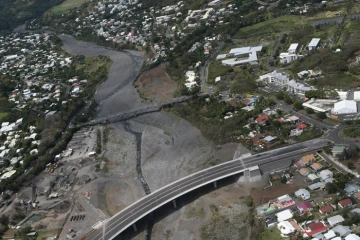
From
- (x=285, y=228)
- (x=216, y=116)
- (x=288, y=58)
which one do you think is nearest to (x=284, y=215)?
(x=285, y=228)

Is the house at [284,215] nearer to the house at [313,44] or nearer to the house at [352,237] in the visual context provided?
the house at [352,237]

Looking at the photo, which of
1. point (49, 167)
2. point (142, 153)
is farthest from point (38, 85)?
point (142, 153)

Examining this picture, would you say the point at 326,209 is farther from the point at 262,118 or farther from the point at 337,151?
the point at 262,118

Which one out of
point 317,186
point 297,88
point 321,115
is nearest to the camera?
point 317,186

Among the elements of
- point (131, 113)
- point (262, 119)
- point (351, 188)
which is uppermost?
point (351, 188)

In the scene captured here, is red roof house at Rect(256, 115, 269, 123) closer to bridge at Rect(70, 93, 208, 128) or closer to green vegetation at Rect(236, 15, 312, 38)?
bridge at Rect(70, 93, 208, 128)

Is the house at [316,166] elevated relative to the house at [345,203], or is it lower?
lower

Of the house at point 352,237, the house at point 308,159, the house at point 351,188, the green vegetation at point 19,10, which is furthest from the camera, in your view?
the green vegetation at point 19,10

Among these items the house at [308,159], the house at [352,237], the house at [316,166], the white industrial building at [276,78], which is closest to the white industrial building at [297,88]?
the white industrial building at [276,78]
